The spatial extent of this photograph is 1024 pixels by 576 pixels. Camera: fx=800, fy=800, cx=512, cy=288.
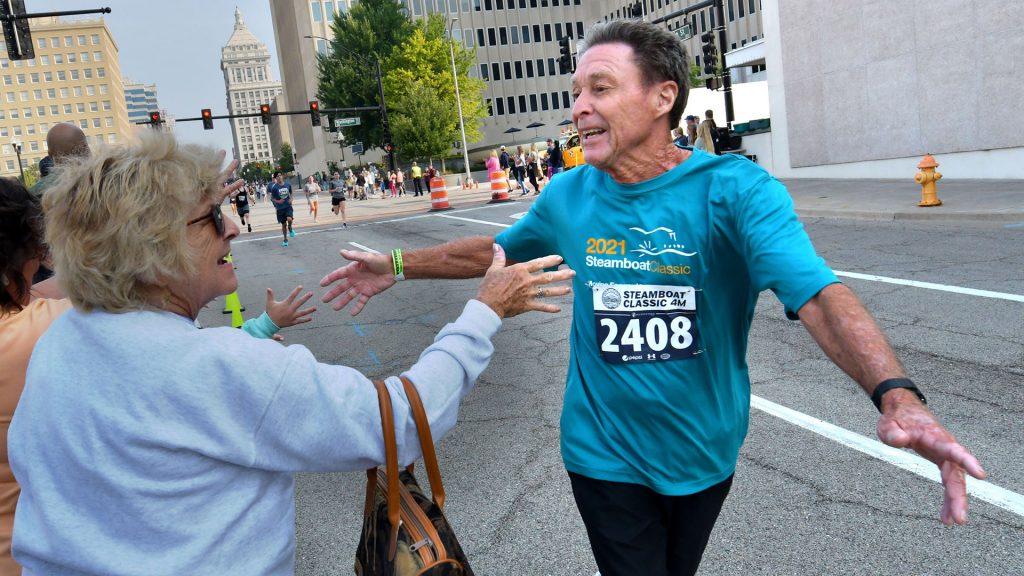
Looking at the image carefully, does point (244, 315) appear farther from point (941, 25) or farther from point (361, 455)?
point (941, 25)

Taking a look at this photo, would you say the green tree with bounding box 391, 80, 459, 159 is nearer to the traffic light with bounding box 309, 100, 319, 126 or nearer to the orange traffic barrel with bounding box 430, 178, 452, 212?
the traffic light with bounding box 309, 100, 319, 126

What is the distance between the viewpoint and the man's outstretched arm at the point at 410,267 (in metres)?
2.94

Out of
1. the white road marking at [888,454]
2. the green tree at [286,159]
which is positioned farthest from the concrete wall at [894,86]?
the green tree at [286,159]

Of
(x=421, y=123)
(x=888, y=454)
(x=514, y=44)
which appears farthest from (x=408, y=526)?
(x=514, y=44)

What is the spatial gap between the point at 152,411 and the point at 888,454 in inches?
157

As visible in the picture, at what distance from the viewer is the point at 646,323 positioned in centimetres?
228

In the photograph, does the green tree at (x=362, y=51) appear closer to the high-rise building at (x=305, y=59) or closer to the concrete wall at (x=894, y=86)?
the high-rise building at (x=305, y=59)

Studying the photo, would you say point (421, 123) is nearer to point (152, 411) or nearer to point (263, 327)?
point (263, 327)

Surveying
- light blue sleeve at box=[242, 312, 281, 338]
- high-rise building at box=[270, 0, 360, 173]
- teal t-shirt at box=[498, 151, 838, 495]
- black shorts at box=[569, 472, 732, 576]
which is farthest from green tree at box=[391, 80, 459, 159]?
black shorts at box=[569, 472, 732, 576]

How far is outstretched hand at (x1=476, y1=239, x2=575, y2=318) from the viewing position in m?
1.97

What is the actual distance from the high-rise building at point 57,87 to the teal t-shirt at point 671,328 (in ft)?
574

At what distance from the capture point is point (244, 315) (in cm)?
1081

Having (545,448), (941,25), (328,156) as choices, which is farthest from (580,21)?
(545,448)

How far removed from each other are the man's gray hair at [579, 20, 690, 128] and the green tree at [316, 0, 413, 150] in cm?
6180
